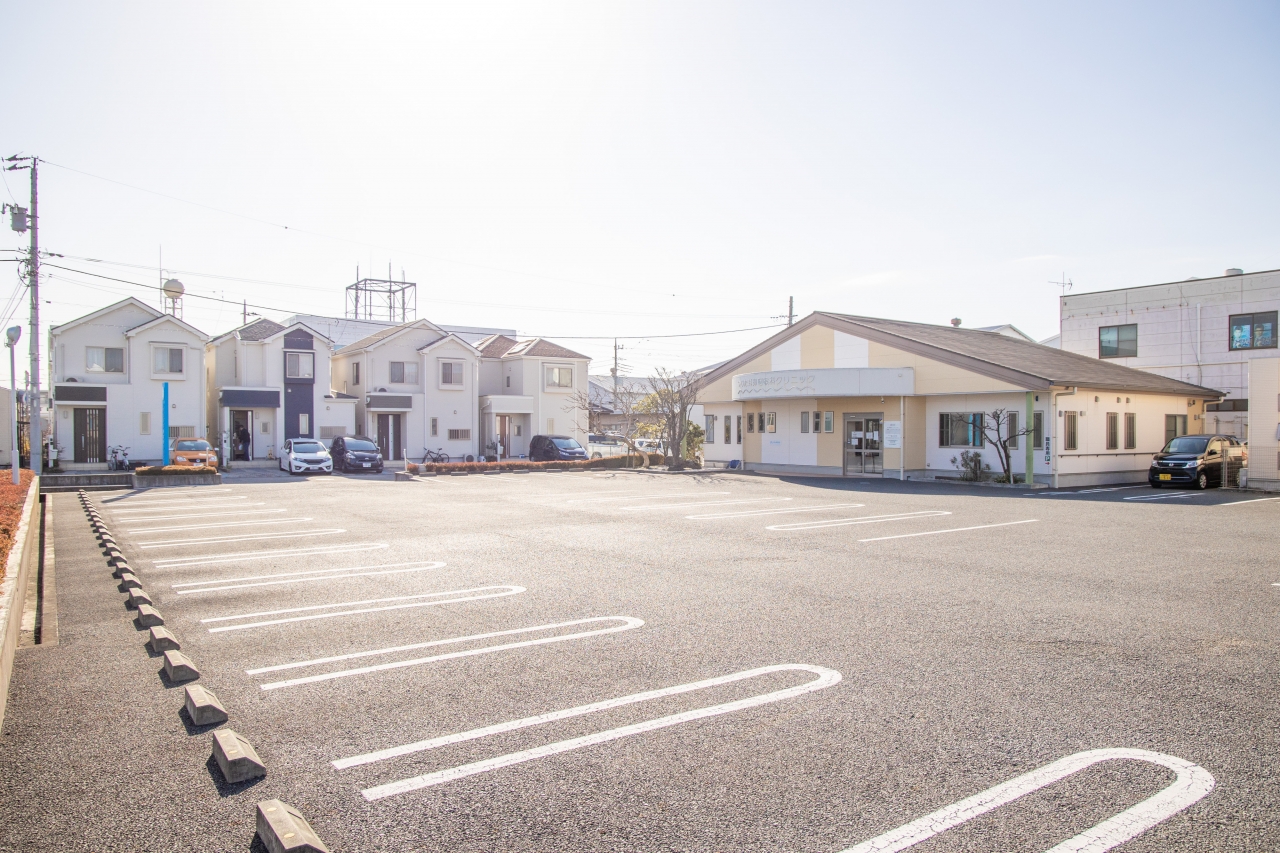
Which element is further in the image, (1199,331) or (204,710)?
(1199,331)

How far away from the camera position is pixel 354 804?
3613 mm

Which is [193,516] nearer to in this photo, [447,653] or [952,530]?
[447,653]

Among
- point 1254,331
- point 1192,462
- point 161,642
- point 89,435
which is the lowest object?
point 161,642

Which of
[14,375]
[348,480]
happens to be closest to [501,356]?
[348,480]

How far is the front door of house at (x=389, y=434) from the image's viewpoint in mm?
37875

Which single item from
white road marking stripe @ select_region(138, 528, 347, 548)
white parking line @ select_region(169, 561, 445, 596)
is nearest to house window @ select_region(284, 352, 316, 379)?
white road marking stripe @ select_region(138, 528, 347, 548)

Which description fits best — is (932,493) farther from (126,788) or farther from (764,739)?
(126,788)

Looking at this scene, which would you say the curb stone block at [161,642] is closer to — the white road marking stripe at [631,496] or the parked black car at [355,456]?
the white road marking stripe at [631,496]

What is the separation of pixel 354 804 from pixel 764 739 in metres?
2.06

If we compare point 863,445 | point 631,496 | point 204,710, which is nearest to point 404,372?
point 863,445

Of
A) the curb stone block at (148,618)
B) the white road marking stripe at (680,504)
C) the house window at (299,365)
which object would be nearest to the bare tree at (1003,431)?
the white road marking stripe at (680,504)

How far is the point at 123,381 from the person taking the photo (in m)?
31.5

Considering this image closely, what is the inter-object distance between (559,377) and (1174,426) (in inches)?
1075

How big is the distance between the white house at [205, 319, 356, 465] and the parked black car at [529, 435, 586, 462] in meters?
9.21
